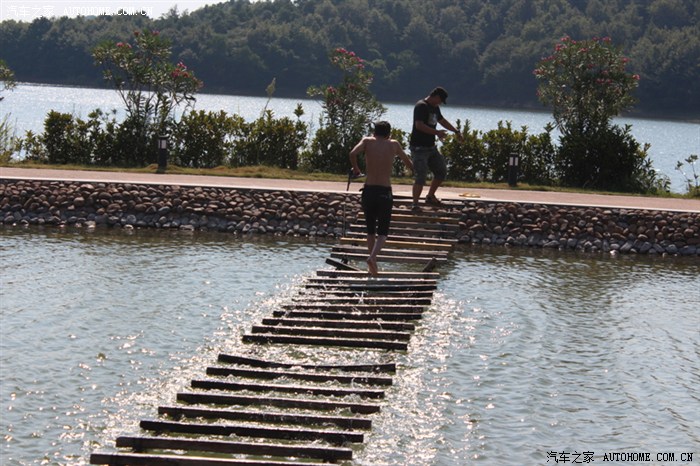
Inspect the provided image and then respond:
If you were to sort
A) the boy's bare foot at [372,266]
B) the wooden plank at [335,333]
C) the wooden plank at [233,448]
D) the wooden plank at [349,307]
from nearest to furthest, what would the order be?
the wooden plank at [233,448], the wooden plank at [335,333], the wooden plank at [349,307], the boy's bare foot at [372,266]

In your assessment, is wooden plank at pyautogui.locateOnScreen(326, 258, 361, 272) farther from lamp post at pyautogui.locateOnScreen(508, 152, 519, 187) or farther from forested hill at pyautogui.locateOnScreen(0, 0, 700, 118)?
forested hill at pyautogui.locateOnScreen(0, 0, 700, 118)

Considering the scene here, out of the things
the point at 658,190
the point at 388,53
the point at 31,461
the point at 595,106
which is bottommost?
the point at 31,461

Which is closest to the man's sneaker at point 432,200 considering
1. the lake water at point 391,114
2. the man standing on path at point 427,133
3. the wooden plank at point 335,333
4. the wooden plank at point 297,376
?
the man standing on path at point 427,133

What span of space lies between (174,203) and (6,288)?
669 centimetres

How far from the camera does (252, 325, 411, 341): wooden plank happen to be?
45.5ft

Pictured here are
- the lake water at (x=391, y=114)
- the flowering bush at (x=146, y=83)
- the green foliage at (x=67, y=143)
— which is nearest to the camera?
the green foliage at (x=67, y=143)

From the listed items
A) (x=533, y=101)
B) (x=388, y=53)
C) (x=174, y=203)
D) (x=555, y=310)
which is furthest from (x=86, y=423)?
(x=388, y=53)

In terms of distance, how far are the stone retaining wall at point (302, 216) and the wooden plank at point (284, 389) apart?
35.7ft

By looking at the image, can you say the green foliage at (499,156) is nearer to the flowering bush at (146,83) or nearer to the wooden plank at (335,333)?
the flowering bush at (146,83)

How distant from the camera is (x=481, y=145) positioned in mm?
26641

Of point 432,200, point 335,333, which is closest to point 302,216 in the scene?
point 432,200

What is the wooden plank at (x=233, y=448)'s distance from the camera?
995 centimetres

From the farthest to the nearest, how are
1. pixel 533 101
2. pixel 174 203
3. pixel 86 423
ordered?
pixel 533 101, pixel 174 203, pixel 86 423

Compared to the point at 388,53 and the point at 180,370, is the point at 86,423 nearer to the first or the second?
the point at 180,370
